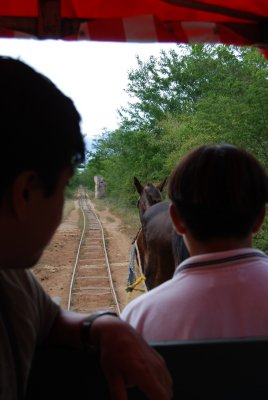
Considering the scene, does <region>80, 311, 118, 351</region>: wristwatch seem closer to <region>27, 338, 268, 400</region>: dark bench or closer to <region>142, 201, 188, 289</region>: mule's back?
<region>27, 338, 268, 400</region>: dark bench

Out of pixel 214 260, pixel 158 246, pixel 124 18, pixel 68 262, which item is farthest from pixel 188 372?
pixel 68 262

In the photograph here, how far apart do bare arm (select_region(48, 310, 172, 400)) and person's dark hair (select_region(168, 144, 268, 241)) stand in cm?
48

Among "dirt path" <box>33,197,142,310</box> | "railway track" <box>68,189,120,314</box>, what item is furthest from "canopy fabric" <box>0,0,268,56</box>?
"dirt path" <box>33,197,142,310</box>

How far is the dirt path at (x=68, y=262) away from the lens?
Answer: 9.80 metres

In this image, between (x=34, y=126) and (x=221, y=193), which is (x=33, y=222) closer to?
(x=34, y=126)

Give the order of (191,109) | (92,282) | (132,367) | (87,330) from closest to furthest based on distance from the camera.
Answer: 1. (132,367)
2. (87,330)
3. (92,282)
4. (191,109)

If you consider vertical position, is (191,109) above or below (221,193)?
above

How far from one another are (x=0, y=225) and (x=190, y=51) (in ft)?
57.4

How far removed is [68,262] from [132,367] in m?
12.4

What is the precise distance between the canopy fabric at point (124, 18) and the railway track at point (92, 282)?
184 inches

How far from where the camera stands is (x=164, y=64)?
20.3 metres

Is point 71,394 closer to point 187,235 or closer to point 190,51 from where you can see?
point 187,235

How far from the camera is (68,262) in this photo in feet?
43.4

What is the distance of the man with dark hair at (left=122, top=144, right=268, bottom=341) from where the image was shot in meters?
1.37
